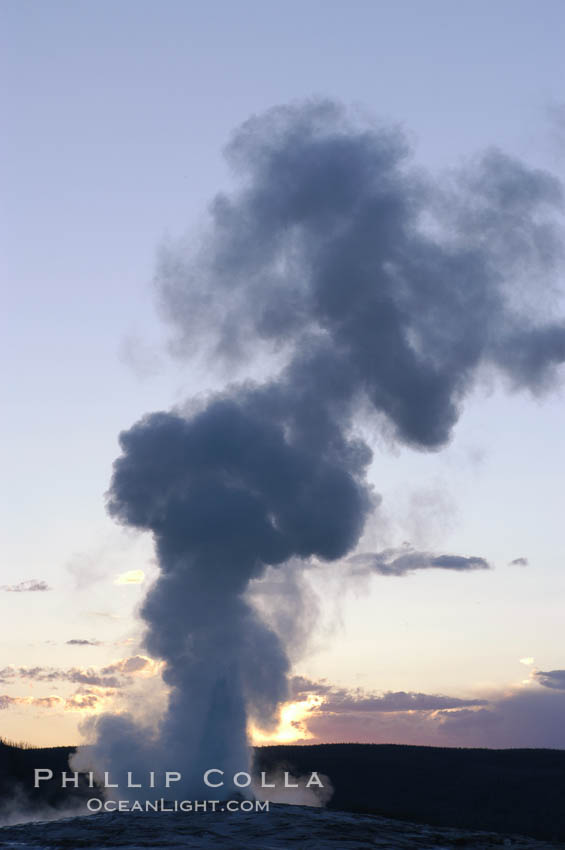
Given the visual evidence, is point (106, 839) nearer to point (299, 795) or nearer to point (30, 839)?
point (30, 839)

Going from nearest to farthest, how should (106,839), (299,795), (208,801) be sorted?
(106,839)
(208,801)
(299,795)

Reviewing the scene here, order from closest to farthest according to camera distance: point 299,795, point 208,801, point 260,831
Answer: point 260,831
point 208,801
point 299,795

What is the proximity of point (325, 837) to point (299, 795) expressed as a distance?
10287cm

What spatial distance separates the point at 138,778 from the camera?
136250 millimetres

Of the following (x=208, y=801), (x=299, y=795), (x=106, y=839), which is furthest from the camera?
(x=299, y=795)

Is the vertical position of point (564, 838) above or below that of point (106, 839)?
below

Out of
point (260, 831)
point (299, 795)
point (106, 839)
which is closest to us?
point (106, 839)

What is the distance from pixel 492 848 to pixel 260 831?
24.1 m

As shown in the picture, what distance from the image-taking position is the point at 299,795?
607 feet

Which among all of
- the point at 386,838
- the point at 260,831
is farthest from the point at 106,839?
the point at 386,838

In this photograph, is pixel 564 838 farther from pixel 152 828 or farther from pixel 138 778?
pixel 152 828

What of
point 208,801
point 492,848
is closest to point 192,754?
point 208,801

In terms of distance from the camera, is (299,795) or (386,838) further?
(299,795)

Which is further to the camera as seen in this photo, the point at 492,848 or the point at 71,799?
the point at 71,799
